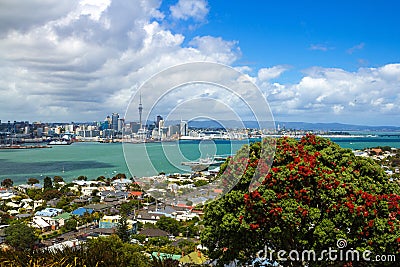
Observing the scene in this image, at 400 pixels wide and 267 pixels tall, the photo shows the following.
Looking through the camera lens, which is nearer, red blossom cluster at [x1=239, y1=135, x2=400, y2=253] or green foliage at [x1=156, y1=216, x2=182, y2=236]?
red blossom cluster at [x1=239, y1=135, x2=400, y2=253]

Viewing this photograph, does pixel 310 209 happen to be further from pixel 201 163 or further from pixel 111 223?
pixel 111 223

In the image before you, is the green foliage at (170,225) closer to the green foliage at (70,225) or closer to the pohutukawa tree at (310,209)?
the green foliage at (70,225)

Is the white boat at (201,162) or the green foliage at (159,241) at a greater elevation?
the white boat at (201,162)

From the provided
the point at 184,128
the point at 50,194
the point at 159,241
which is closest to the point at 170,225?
the point at 159,241

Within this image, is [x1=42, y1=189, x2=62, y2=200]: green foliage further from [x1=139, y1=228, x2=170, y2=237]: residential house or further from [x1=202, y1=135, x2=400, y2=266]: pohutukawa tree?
[x1=202, y1=135, x2=400, y2=266]: pohutukawa tree

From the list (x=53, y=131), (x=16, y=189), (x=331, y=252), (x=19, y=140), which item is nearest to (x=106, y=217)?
(x=16, y=189)

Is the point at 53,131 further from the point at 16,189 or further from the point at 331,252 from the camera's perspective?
the point at 331,252

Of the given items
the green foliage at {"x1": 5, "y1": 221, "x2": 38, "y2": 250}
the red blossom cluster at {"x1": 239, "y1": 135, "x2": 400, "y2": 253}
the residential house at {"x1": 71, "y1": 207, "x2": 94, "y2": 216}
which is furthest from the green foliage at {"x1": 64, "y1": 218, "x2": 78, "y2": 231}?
the red blossom cluster at {"x1": 239, "y1": 135, "x2": 400, "y2": 253}

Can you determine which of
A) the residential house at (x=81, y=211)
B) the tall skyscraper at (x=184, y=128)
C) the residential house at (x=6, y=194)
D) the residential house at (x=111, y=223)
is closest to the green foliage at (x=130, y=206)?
the residential house at (x=81, y=211)
